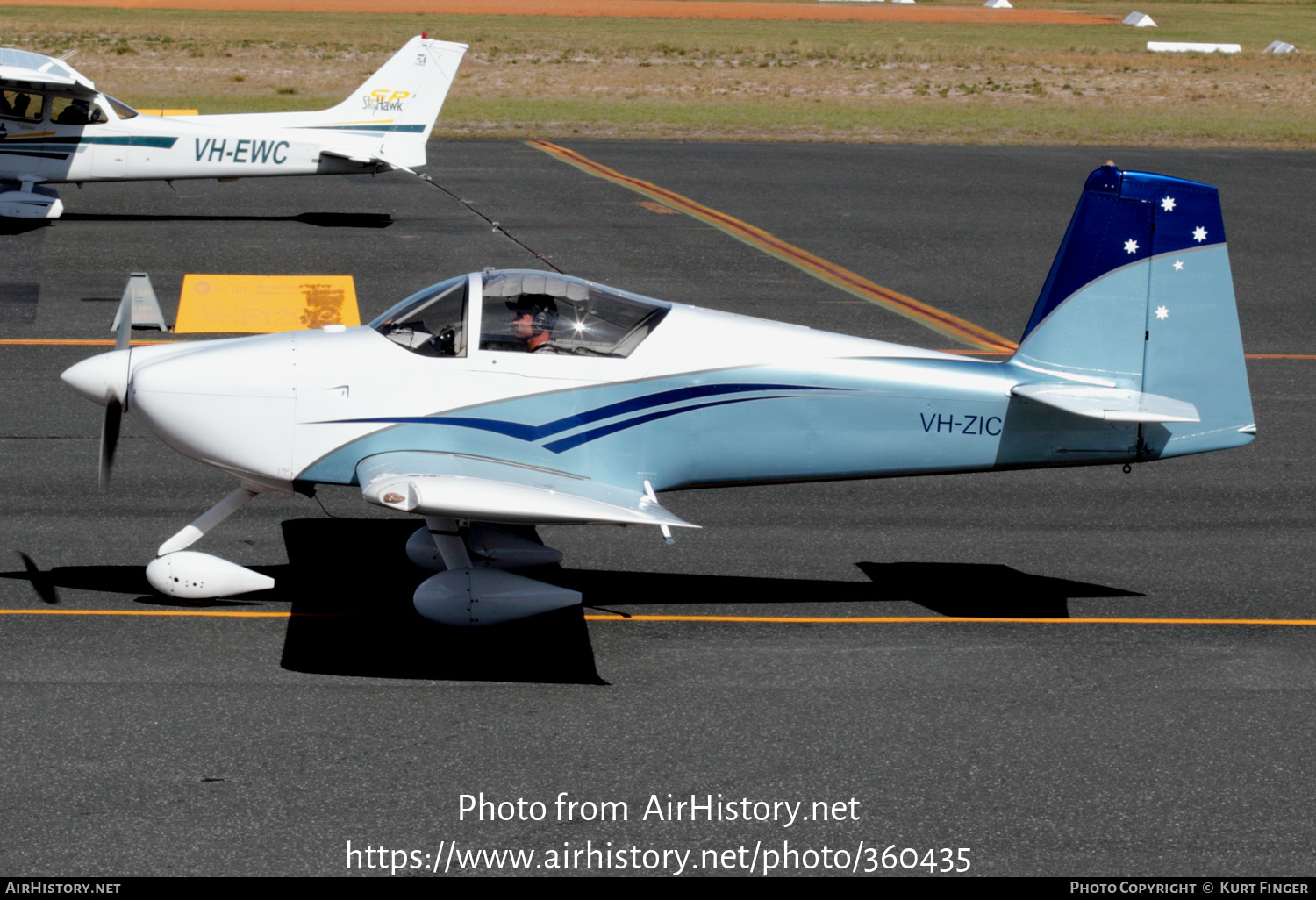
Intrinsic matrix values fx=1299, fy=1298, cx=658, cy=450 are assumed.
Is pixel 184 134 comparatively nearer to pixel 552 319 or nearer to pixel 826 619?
pixel 552 319

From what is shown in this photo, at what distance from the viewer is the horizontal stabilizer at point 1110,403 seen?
8.08 m

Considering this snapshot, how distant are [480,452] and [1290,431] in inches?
350

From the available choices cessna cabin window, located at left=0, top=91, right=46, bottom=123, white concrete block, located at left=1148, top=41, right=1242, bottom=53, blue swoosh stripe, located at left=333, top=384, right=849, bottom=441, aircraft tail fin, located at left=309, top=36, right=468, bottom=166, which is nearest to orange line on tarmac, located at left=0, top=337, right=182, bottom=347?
blue swoosh stripe, located at left=333, top=384, right=849, bottom=441

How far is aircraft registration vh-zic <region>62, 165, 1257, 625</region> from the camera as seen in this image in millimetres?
8031

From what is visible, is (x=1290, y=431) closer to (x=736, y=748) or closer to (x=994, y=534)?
A: (x=994, y=534)

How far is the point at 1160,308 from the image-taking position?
8508mm

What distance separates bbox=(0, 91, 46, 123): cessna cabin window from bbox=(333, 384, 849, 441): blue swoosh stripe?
1660 centimetres

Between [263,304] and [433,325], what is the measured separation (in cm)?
957

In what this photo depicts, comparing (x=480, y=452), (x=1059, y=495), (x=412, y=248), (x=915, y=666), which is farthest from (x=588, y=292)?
(x=412, y=248)

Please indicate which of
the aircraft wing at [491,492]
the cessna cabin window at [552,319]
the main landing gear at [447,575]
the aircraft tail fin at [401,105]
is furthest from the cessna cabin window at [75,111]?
the aircraft wing at [491,492]

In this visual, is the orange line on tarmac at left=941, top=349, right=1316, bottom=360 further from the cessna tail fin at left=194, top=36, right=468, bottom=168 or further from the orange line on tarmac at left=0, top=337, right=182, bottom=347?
the cessna tail fin at left=194, top=36, right=468, bottom=168

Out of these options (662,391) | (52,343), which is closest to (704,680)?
(662,391)

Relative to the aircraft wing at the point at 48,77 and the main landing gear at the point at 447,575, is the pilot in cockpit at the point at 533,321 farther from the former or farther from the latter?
the aircraft wing at the point at 48,77

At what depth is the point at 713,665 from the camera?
791 cm
